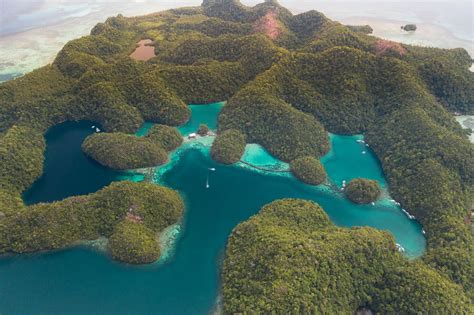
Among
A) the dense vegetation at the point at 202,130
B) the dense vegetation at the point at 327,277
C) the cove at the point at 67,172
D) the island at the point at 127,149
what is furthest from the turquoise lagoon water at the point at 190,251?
the dense vegetation at the point at 327,277

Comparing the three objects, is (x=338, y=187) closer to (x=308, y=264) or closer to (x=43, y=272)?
(x=308, y=264)

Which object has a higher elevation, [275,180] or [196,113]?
[196,113]

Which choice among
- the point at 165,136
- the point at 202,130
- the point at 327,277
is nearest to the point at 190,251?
the point at 327,277

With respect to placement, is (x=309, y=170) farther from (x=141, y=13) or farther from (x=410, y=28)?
(x=141, y=13)

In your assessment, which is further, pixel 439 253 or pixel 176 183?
pixel 176 183

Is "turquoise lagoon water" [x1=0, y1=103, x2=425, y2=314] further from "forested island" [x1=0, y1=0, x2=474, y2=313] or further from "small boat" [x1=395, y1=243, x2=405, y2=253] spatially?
"forested island" [x1=0, y1=0, x2=474, y2=313]

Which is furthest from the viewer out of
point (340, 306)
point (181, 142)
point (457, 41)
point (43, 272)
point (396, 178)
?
point (457, 41)

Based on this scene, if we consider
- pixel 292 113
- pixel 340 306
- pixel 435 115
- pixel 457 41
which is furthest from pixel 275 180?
pixel 457 41
